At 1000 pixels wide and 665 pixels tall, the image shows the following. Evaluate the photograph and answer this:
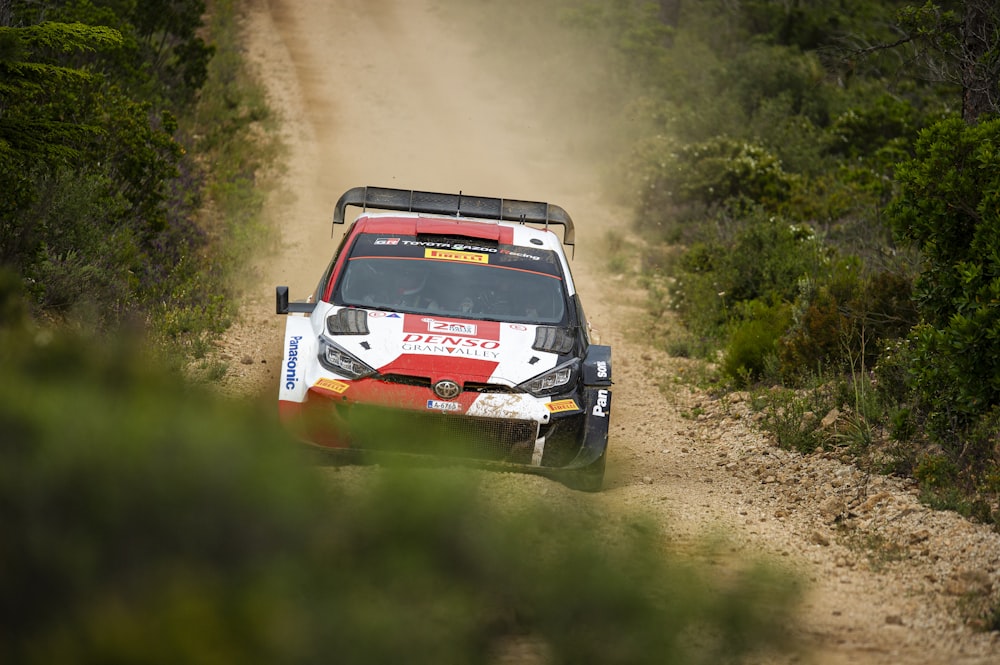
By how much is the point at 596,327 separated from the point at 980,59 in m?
5.58

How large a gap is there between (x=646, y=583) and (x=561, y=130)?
20950 millimetres

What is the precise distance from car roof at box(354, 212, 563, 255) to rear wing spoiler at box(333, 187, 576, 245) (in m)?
0.13

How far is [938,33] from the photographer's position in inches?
400

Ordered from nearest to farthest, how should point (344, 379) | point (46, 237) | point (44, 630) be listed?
point (44, 630) < point (344, 379) < point (46, 237)

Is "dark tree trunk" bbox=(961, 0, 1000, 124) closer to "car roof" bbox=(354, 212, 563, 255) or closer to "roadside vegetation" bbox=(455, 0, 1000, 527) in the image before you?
"roadside vegetation" bbox=(455, 0, 1000, 527)

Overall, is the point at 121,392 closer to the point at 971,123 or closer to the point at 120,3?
the point at 971,123

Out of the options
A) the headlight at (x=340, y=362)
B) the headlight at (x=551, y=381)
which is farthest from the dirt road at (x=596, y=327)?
the headlight at (x=340, y=362)

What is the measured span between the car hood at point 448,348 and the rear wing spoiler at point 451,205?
6.20 ft

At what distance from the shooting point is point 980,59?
9477mm

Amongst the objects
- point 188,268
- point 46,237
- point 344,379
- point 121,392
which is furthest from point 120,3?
point 121,392

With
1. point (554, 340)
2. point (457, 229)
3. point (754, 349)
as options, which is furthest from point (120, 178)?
point (754, 349)

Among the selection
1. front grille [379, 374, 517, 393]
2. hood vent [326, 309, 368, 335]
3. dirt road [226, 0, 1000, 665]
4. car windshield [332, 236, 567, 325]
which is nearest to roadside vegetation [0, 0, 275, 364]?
dirt road [226, 0, 1000, 665]

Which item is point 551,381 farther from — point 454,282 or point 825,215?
point 825,215

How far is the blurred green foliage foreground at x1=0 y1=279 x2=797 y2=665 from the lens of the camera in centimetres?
225
